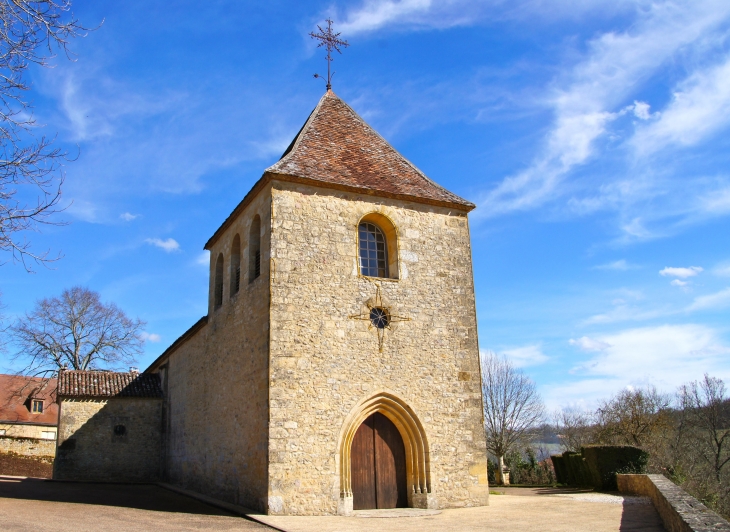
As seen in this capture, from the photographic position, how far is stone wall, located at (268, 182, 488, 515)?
36.0 feet

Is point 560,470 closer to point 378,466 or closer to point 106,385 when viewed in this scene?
point 378,466

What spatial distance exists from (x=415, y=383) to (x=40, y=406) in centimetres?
3055

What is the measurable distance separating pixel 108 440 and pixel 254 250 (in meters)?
11.3

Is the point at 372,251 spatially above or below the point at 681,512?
above

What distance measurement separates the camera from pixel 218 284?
1612 cm

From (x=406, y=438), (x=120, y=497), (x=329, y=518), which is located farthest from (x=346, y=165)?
(x=120, y=497)

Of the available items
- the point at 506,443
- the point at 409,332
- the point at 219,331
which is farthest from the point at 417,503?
the point at 506,443

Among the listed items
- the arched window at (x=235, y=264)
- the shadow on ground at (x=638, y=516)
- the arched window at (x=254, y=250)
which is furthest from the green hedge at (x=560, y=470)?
the arched window at (x=254, y=250)

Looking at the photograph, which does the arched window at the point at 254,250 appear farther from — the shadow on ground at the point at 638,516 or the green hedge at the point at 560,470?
the green hedge at the point at 560,470

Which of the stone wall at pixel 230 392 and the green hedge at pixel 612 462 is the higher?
the stone wall at pixel 230 392

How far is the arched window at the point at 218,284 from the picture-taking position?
15977mm

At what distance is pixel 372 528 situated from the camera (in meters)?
9.12

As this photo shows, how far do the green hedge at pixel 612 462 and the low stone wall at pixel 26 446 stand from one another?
2357 centimetres

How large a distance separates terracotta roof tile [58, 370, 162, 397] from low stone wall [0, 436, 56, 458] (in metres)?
7.97
